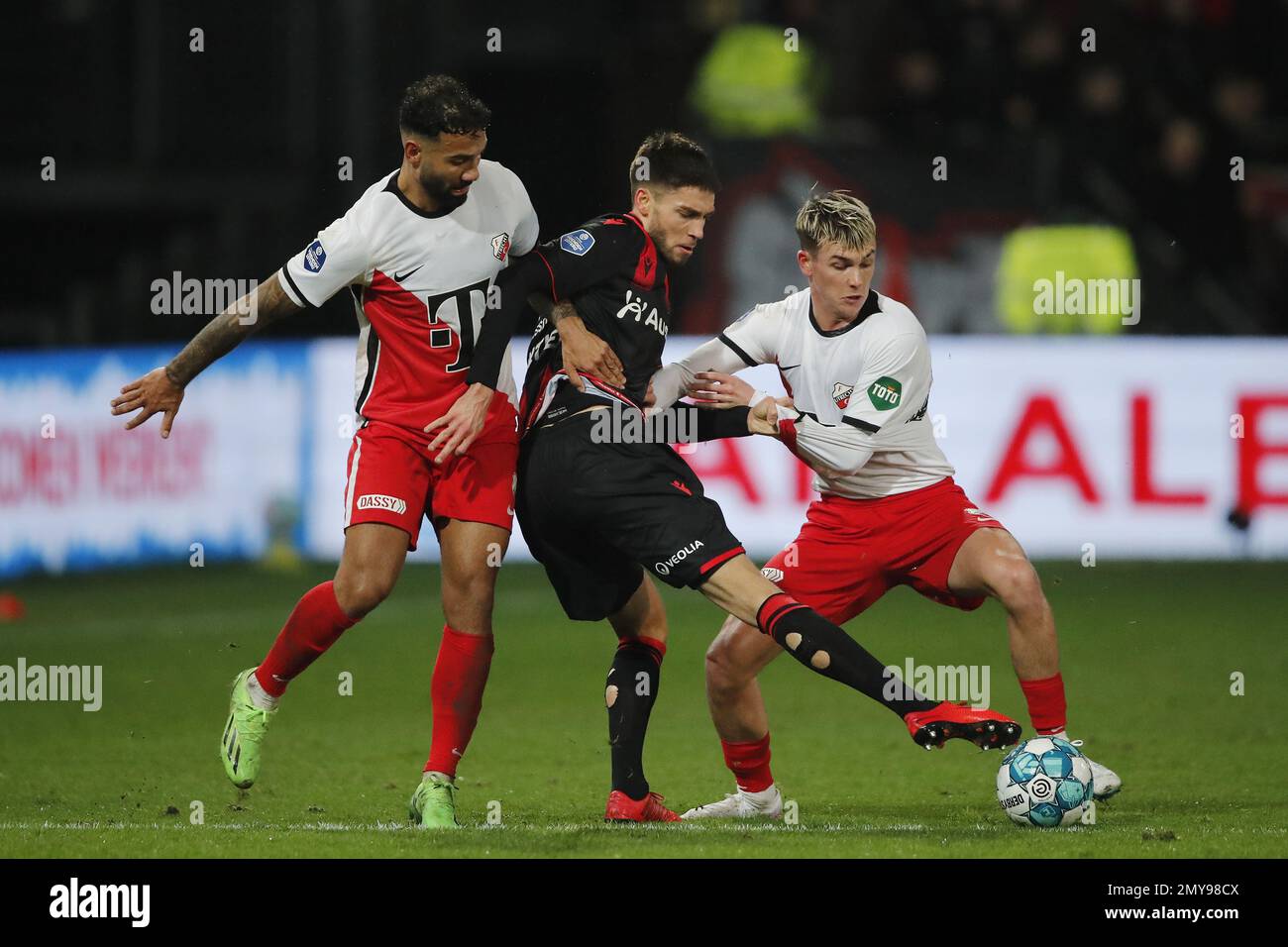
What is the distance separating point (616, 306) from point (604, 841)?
167 centimetres

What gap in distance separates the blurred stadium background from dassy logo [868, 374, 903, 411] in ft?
21.2

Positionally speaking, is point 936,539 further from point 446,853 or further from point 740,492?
point 740,492

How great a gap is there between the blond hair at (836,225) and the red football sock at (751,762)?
1.59 metres

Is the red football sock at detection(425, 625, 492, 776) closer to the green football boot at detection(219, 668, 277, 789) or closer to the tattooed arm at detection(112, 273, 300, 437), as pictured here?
the green football boot at detection(219, 668, 277, 789)

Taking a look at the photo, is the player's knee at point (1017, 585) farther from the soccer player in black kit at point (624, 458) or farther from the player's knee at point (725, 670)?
the player's knee at point (725, 670)

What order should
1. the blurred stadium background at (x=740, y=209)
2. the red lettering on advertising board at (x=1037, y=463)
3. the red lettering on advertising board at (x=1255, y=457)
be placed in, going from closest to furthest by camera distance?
the red lettering on advertising board at (x=1255, y=457), the red lettering on advertising board at (x=1037, y=463), the blurred stadium background at (x=740, y=209)

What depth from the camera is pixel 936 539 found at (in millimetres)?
6012

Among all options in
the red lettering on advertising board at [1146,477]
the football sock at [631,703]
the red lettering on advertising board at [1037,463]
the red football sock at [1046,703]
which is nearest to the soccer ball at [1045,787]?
the red football sock at [1046,703]

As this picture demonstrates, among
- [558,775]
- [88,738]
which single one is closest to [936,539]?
[558,775]

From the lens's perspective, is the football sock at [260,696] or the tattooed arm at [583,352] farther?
the football sock at [260,696]

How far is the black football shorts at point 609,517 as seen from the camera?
5469mm

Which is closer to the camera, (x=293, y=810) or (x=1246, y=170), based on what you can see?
(x=293, y=810)

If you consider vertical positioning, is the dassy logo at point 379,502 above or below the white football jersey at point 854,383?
below
